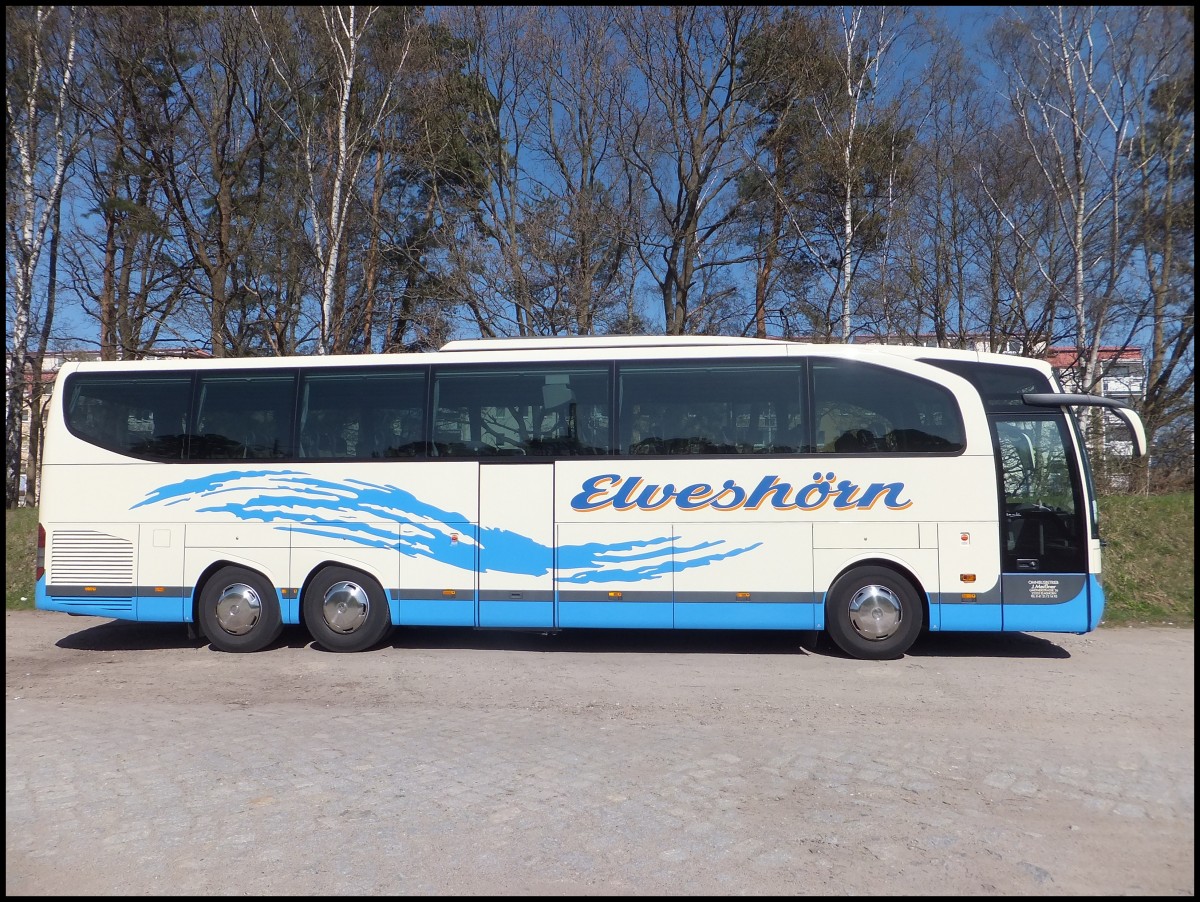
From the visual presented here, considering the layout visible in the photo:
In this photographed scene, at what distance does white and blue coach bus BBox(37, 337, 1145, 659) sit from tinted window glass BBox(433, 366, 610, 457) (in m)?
0.03

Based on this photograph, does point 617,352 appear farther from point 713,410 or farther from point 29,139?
point 29,139

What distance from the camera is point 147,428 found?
9359mm

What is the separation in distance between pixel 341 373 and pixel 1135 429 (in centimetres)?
870

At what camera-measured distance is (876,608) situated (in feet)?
28.0

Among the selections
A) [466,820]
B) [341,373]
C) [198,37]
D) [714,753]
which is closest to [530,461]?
[341,373]

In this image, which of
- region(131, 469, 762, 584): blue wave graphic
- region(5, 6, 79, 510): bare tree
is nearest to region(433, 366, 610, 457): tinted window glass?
region(131, 469, 762, 584): blue wave graphic

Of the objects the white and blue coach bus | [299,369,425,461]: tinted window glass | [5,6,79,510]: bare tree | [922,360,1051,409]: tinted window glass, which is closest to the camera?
the white and blue coach bus

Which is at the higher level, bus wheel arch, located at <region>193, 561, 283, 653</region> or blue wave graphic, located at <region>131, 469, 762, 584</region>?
blue wave graphic, located at <region>131, 469, 762, 584</region>

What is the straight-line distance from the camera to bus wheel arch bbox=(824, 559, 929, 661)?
852 centimetres

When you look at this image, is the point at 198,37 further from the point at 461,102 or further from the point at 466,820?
the point at 466,820

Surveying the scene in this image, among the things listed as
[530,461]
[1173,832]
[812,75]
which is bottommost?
[1173,832]

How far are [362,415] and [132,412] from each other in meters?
2.78

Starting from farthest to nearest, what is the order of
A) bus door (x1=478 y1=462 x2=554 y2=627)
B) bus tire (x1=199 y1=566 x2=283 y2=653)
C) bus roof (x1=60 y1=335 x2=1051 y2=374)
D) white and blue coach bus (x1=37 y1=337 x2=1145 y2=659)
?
bus tire (x1=199 y1=566 x2=283 y2=653) → bus door (x1=478 y1=462 x2=554 y2=627) → bus roof (x1=60 y1=335 x2=1051 y2=374) → white and blue coach bus (x1=37 y1=337 x2=1145 y2=659)

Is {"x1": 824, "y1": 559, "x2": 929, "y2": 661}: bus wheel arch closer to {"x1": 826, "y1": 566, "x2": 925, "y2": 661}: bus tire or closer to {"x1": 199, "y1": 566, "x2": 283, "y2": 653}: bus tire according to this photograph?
{"x1": 826, "y1": 566, "x2": 925, "y2": 661}: bus tire
